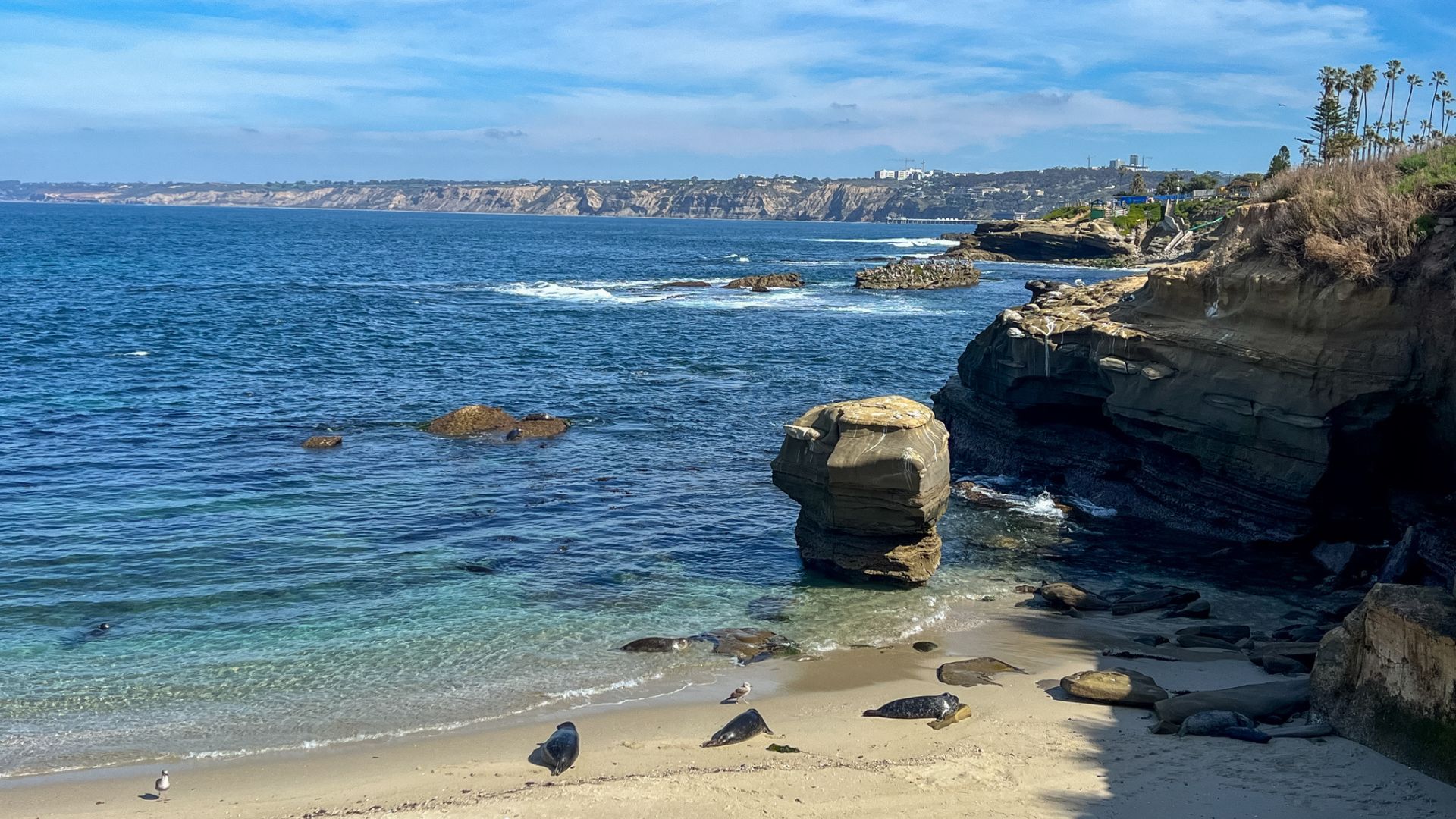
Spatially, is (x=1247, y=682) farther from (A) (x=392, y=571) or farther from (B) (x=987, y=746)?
(A) (x=392, y=571)

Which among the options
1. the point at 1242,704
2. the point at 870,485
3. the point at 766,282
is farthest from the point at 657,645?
the point at 766,282

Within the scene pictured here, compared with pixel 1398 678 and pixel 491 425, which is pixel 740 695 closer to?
pixel 1398 678

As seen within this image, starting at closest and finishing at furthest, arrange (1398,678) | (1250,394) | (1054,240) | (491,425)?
(1398,678)
(1250,394)
(491,425)
(1054,240)

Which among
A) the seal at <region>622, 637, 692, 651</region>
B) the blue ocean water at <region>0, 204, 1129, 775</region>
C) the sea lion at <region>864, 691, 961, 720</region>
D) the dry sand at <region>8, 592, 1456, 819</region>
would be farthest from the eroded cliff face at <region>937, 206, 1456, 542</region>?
the seal at <region>622, 637, 692, 651</region>

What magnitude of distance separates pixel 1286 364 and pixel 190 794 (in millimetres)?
17955

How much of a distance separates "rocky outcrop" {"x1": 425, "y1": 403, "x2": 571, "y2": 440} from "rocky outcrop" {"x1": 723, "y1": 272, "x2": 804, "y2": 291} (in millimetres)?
43246

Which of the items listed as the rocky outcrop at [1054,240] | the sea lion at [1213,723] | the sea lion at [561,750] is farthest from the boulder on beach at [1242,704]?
the rocky outcrop at [1054,240]

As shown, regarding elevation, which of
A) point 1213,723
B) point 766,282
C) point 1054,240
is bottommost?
point 1213,723

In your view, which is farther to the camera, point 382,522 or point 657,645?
point 382,522

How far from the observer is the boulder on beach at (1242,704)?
484 inches

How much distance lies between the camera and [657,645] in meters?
15.5

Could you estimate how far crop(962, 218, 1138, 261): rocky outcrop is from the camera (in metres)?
89.4

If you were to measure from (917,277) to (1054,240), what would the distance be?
26.8m

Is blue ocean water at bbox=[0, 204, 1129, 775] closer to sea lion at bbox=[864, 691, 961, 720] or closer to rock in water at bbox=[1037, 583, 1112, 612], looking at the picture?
rock in water at bbox=[1037, 583, 1112, 612]
